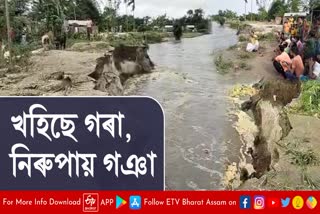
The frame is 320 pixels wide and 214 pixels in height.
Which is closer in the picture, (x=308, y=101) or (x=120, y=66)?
(x=120, y=66)

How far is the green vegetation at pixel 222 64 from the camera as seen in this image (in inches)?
127

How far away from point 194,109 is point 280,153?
2.61 ft

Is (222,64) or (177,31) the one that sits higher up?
(177,31)

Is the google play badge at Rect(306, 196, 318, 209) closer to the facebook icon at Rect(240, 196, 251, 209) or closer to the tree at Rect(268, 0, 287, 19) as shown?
the facebook icon at Rect(240, 196, 251, 209)

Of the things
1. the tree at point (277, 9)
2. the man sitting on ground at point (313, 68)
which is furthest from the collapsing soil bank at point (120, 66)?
the man sitting on ground at point (313, 68)

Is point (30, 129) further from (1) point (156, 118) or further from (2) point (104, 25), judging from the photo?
(2) point (104, 25)

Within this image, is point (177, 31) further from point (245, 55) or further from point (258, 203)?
point (258, 203)

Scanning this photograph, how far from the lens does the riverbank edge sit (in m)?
2.84

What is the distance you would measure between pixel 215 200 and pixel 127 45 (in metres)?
1.37

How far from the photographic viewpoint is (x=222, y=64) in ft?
10.9

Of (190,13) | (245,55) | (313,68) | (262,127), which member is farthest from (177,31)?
(262,127)

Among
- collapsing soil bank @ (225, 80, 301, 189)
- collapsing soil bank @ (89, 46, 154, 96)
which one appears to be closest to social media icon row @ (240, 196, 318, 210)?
collapsing soil bank @ (225, 80, 301, 189)

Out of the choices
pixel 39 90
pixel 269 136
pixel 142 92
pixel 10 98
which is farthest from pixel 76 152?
pixel 269 136

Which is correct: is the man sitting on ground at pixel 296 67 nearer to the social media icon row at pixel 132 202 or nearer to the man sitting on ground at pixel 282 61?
the man sitting on ground at pixel 282 61
